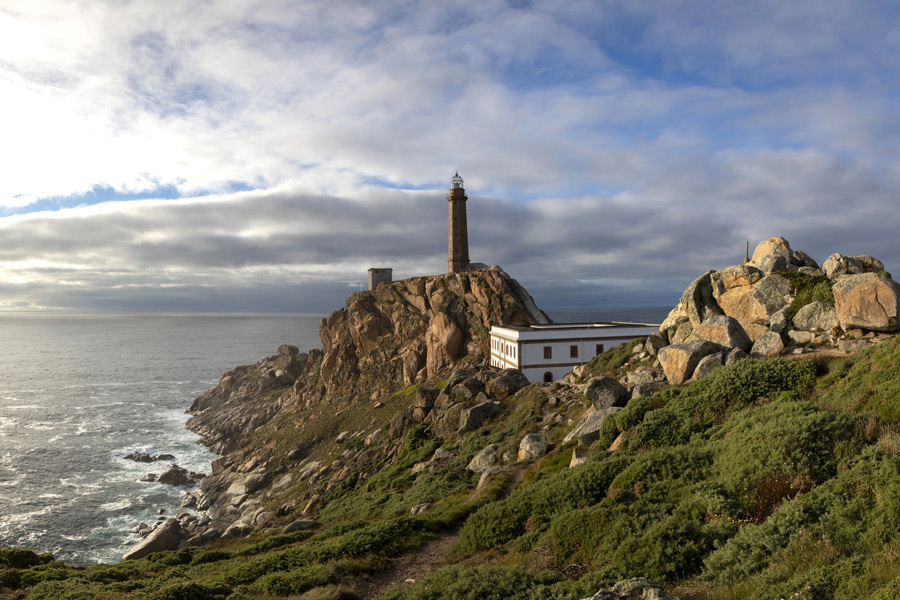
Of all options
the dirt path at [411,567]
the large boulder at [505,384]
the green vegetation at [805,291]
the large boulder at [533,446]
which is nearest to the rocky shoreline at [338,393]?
the large boulder at [505,384]

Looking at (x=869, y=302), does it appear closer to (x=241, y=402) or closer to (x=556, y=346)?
(x=556, y=346)

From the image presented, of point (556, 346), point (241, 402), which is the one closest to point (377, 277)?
point (241, 402)

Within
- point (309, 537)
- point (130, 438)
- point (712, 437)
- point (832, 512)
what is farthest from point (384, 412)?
point (832, 512)

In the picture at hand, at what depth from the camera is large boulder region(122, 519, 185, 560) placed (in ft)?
124

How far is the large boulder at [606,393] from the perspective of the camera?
2305 cm

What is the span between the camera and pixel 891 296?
18.4 meters

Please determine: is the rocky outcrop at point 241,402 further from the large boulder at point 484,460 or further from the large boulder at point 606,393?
the large boulder at point 606,393

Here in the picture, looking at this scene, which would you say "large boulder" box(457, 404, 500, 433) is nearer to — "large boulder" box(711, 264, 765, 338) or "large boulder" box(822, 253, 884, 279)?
"large boulder" box(711, 264, 765, 338)

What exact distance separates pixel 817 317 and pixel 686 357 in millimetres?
6238

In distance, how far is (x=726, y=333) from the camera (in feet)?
72.2

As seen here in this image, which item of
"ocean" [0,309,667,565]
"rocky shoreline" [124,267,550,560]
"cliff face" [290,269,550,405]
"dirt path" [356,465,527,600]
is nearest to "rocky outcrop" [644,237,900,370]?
"dirt path" [356,465,527,600]

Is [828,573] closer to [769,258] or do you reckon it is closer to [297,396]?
[769,258]

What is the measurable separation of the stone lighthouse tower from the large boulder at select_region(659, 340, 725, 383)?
189 ft

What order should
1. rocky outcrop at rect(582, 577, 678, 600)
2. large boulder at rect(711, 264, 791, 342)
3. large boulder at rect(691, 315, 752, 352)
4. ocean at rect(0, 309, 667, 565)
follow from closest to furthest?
rocky outcrop at rect(582, 577, 678, 600)
large boulder at rect(691, 315, 752, 352)
large boulder at rect(711, 264, 791, 342)
ocean at rect(0, 309, 667, 565)
